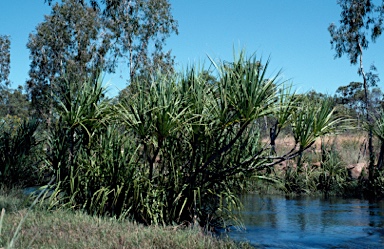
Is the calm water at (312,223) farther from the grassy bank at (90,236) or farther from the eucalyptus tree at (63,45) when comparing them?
the eucalyptus tree at (63,45)

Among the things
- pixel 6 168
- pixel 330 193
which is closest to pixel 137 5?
pixel 330 193

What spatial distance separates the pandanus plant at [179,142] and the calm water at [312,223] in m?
1.07

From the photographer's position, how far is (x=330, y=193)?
1845 cm

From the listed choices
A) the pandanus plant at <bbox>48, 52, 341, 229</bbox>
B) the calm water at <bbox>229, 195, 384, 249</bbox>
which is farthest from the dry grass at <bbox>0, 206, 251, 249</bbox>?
the calm water at <bbox>229, 195, 384, 249</bbox>

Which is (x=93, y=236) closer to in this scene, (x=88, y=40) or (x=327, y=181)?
(x=327, y=181)

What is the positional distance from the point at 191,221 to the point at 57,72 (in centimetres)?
3250

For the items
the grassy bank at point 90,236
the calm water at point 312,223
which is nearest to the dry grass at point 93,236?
the grassy bank at point 90,236

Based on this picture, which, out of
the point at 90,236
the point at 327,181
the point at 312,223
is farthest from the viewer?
the point at 327,181

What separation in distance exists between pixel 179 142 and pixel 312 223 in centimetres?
400

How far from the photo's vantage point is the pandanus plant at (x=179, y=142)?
9047mm

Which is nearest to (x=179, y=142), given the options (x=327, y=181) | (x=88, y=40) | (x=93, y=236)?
(x=93, y=236)

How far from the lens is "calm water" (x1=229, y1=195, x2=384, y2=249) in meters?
9.76

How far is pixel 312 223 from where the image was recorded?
1195 cm

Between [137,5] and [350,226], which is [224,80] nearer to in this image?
[350,226]
